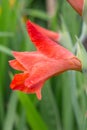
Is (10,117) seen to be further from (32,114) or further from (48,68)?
(48,68)

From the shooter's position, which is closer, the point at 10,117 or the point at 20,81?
the point at 20,81

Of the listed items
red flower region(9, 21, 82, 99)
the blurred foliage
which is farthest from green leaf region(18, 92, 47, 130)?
red flower region(9, 21, 82, 99)

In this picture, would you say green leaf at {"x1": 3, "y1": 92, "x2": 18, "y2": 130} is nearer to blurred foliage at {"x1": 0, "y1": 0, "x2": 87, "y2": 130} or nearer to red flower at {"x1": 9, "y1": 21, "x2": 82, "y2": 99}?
blurred foliage at {"x1": 0, "y1": 0, "x2": 87, "y2": 130}

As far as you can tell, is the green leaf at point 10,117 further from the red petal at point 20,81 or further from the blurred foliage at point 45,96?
the red petal at point 20,81

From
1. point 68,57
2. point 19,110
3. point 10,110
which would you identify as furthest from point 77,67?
point 19,110

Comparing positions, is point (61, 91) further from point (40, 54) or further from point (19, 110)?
point (40, 54)

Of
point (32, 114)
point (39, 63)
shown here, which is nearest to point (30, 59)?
point (39, 63)
